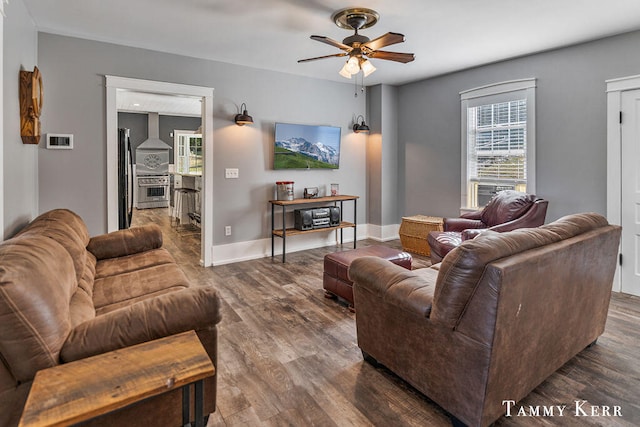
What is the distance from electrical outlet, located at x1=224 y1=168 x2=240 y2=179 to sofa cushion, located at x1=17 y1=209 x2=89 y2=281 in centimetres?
216

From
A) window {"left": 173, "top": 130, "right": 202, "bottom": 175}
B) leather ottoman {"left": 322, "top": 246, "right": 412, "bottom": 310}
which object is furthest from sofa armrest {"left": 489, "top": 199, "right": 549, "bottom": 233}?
window {"left": 173, "top": 130, "right": 202, "bottom": 175}

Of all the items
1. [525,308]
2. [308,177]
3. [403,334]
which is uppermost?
[308,177]

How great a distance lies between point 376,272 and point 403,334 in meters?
0.36

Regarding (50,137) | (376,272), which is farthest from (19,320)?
(50,137)

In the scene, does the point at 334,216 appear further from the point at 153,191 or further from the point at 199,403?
the point at 153,191

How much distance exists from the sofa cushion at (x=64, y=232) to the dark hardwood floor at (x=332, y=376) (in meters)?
1.07

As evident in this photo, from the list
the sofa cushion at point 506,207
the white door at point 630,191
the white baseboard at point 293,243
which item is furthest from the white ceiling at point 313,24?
the white baseboard at point 293,243

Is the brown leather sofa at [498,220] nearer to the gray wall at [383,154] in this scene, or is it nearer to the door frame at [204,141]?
the gray wall at [383,154]

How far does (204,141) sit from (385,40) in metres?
2.57

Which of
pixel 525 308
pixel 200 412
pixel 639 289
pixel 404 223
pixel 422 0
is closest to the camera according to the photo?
pixel 200 412

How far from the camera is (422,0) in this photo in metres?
→ 2.95

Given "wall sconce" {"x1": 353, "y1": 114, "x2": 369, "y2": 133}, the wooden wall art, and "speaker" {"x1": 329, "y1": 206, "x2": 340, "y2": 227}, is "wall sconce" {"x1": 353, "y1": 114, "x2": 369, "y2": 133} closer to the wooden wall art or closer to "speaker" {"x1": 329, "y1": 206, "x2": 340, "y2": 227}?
"speaker" {"x1": 329, "y1": 206, "x2": 340, "y2": 227}

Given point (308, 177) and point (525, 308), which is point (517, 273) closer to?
point (525, 308)

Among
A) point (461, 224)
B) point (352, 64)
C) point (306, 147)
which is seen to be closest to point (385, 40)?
point (352, 64)
